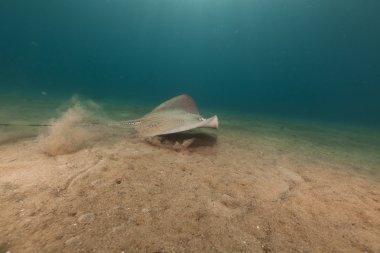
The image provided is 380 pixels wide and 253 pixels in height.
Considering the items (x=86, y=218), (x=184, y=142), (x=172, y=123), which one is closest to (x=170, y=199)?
(x=86, y=218)

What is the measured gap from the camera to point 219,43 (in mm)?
113062

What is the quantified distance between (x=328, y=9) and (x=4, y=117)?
52.8 m

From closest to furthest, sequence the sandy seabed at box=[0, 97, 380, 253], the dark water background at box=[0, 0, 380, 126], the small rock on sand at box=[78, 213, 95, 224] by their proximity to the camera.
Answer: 1. the sandy seabed at box=[0, 97, 380, 253]
2. the small rock on sand at box=[78, 213, 95, 224]
3. the dark water background at box=[0, 0, 380, 126]

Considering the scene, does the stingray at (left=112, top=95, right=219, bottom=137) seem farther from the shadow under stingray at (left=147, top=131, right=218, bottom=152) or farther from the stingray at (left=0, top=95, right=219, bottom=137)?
the shadow under stingray at (left=147, top=131, right=218, bottom=152)

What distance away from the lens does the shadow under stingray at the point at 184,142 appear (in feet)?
15.9

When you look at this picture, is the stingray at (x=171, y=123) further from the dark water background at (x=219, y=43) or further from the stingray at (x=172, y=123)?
the dark water background at (x=219, y=43)

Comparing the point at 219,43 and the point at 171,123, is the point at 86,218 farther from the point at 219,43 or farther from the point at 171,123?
the point at 219,43

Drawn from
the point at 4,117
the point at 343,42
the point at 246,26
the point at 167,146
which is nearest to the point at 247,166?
the point at 167,146

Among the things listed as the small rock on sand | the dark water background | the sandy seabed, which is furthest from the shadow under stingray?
the dark water background

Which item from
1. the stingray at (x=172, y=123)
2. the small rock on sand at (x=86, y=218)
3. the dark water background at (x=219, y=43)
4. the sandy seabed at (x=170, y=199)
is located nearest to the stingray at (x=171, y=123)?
the stingray at (x=172, y=123)

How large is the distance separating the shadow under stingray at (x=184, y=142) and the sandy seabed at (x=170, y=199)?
44 mm

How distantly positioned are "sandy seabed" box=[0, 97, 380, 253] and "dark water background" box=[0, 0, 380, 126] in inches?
1502

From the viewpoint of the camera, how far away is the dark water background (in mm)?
50750

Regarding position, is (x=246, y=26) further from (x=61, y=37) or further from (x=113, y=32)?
(x=61, y=37)
